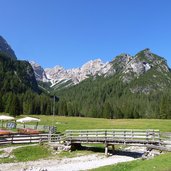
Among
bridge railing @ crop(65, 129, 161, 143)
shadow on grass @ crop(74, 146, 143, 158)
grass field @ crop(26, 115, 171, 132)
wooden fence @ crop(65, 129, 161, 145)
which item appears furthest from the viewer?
grass field @ crop(26, 115, 171, 132)

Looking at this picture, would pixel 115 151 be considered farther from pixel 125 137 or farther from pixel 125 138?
pixel 125 137

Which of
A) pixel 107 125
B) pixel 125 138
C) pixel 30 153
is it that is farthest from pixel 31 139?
pixel 107 125

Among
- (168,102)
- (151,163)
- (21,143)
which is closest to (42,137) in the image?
(21,143)

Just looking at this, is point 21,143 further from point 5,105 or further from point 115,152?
point 5,105

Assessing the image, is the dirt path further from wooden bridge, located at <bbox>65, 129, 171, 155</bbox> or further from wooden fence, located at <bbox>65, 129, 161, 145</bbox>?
wooden fence, located at <bbox>65, 129, 161, 145</bbox>

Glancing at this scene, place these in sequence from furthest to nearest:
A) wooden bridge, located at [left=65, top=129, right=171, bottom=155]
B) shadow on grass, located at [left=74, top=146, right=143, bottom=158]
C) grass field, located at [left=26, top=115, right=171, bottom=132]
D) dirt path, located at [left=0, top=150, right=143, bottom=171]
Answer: grass field, located at [left=26, top=115, right=171, bottom=132], shadow on grass, located at [left=74, top=146, right=143, bottom=158], wooden bridge, located at [left=65, top=129, right=171, bottom=155], dirt path, located at [left=0, top=150, right=143, bottom=171]

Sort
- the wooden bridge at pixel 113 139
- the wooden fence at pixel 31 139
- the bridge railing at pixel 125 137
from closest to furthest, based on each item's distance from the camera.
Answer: the wooden bridge at pixel 113 139, the bridge railing at pixel 125 137, the wooden fence at pixel 31 139

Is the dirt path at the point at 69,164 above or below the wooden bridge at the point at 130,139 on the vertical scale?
below

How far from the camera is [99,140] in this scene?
2003 inches

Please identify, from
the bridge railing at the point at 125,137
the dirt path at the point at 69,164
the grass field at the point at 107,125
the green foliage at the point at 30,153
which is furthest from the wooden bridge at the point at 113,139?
the grass field at the point at 107,125

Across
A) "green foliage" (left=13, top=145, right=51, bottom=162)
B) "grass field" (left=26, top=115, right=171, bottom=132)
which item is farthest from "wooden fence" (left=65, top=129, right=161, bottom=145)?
"grass field" (left=26, top=115, right=171, bottom=132)

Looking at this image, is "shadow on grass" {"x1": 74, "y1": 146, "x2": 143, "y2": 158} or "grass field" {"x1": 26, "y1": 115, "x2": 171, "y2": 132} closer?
"shadow on grass" {"x1": 74, "y1": 146, "x2": 143, "y2": 158}

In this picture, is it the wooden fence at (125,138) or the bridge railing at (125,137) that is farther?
the bridge railing at (125,137)

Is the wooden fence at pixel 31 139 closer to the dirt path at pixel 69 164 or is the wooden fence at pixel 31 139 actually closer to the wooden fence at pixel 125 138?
the wooden fence at pixel 125 138
